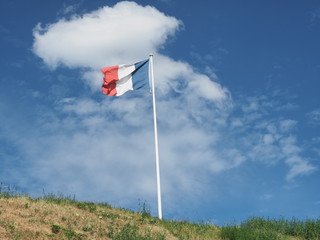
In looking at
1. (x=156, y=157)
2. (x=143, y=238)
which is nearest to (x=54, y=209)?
(x=143, y=238)

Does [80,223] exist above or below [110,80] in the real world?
below

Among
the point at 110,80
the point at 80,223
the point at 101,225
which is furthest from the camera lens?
the point at 110,80

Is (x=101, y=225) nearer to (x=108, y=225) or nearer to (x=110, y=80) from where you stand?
(x=108, y=225)

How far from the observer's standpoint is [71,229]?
14.2 metres

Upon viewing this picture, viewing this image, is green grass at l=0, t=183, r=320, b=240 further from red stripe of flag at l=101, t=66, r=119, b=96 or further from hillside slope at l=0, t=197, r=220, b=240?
red stripe of flag at l=101, t=66, r=119, b=96

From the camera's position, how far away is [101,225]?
15156 millimetres

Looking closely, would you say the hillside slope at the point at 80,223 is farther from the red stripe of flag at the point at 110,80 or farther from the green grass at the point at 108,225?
the red stripe of flag at the point at 110,80

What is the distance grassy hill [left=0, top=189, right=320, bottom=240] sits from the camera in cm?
1360

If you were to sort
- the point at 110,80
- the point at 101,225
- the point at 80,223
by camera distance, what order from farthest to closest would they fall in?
the point at 110,80 < the point at 101,225 < the point at 80,223

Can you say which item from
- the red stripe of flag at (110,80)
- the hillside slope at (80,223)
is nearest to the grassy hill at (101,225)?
the hillside slope at (80,223)

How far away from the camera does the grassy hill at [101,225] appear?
44.6 ft

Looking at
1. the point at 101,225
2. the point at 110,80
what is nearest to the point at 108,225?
the point at 101,225

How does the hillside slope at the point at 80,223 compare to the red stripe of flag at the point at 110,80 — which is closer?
the hillside slope at the point at 80,223

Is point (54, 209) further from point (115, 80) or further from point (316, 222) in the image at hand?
point (316, 222)
